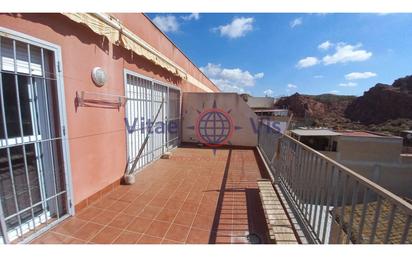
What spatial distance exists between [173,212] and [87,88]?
80.6 inches

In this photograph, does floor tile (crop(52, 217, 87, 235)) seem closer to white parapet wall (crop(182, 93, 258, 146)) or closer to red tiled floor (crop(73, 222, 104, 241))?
red tiled floor (crop(73, 222, 104, 241))

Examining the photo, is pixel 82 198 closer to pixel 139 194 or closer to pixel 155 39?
pixel 139 194

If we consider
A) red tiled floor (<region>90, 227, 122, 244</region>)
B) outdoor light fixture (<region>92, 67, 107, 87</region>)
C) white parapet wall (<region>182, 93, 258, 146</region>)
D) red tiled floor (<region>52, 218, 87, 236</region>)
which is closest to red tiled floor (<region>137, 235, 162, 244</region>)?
red tiled floor (<region>90, 227, 122, 244</region>)

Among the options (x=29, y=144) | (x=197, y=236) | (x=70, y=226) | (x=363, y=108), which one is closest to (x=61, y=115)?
(x=29, y=144)

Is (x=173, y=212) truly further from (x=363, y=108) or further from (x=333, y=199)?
(x=363, y=108)

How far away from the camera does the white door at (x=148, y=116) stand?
143 inches

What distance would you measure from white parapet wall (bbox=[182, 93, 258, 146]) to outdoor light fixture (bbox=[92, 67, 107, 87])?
4239 millimetres

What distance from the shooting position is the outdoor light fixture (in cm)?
258

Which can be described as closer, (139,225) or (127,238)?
(127,238)

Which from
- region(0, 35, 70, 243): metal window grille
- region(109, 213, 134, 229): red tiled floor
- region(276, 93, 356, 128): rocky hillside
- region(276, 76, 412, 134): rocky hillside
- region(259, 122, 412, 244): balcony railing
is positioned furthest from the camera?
region(276, 93, 356, 128): rocky hillside

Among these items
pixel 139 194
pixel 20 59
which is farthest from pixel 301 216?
pixel 20 59

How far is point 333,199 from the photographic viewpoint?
1.67 m

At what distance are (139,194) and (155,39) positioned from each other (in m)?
3.50

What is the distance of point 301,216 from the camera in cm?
212
